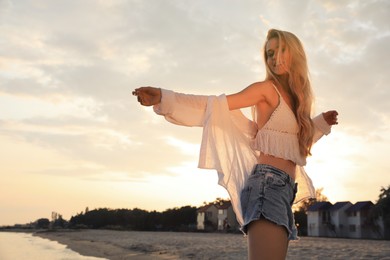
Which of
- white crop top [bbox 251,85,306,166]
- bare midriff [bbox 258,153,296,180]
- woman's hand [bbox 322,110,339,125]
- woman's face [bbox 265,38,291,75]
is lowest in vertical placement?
bare midriff [bbox 258,153,296,180]

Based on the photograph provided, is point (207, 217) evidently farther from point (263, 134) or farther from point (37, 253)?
point (263, 134)

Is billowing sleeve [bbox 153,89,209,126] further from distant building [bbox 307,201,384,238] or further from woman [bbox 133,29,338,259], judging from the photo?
distant building [bbox 307,201,384,238]

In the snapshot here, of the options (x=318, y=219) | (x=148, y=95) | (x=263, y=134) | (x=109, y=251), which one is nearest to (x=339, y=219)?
(x=318, y=219)

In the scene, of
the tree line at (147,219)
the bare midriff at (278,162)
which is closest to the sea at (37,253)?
the bare midriff at (278,162)

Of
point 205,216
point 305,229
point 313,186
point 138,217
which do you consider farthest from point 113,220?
point 313,186

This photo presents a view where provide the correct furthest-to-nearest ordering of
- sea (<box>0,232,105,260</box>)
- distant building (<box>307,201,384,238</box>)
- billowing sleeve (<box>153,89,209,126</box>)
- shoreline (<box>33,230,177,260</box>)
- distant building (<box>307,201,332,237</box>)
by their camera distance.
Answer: distant building (<box>307,201,332,237</box>), distant building (<box>307,201,384,238</box>), shoreline (<box>33,230,177,260</box>), sea (<box>0,232,105,260</box>), billowing sleeve (<box>153,89,209,126</box>)

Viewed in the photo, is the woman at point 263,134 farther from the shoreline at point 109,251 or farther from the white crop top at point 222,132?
the shoreline at point 109,251

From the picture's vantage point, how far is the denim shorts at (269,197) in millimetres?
2314

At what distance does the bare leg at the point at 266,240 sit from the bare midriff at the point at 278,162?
0.37 metres

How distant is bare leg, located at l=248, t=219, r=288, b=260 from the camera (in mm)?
2236

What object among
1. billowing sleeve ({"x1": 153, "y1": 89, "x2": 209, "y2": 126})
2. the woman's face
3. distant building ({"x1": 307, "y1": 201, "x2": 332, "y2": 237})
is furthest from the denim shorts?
distant building ({"x1": 307, "y1": 201, "x2": 332, "y2": 237})

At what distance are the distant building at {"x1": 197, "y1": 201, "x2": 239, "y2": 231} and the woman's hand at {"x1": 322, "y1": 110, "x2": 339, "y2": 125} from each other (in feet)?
270

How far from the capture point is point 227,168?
2625 mm

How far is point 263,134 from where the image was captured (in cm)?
265
